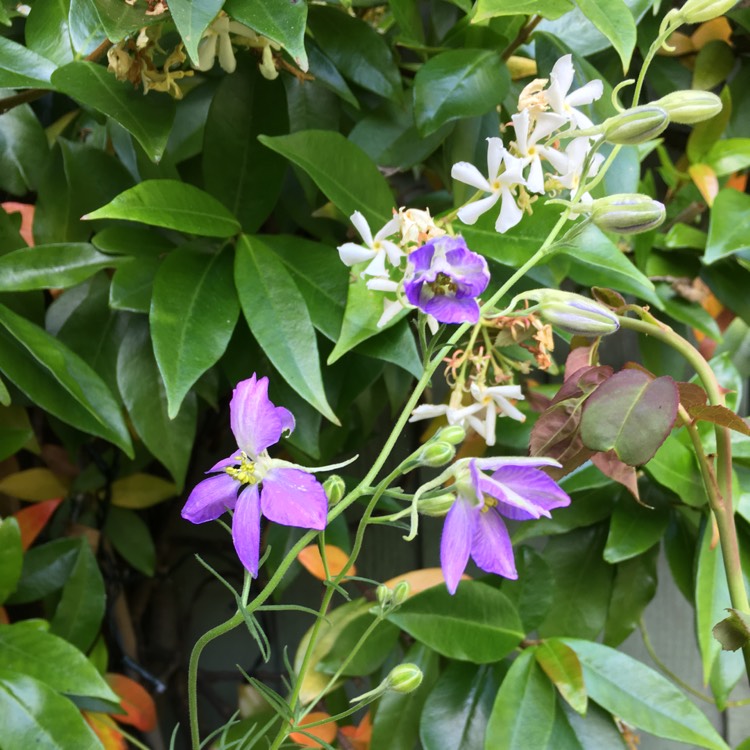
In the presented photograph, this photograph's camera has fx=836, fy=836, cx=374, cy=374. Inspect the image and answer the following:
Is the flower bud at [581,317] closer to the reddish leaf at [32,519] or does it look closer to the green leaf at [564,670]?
the green leaf at [564,670]

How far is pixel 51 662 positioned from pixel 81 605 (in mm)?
87

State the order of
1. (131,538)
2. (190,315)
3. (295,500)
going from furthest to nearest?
(131,538)
(190,315)
(295,500)

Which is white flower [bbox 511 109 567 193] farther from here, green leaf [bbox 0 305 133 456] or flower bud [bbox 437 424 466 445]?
green leaf [bbox 0 305 133 456]

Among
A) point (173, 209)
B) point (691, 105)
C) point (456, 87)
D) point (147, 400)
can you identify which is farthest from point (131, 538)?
point (691, 105)

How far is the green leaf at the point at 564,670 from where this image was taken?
464mm

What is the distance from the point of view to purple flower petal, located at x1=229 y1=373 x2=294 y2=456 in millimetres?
256

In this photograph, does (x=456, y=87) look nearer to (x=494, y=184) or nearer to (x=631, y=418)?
(x=494, y=184)

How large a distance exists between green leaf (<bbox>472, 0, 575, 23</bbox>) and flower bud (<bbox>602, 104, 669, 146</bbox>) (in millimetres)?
146

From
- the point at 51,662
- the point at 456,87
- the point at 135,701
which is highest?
the point at 456,87

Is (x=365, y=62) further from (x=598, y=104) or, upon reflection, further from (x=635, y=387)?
(x=635, y=387)

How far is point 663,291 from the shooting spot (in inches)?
25.1

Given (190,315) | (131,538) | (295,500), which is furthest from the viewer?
(131,538)

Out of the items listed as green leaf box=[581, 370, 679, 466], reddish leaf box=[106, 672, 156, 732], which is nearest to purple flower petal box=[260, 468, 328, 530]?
green leaf box=[581, 370, 679, 466]

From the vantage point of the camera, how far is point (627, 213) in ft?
0.93
